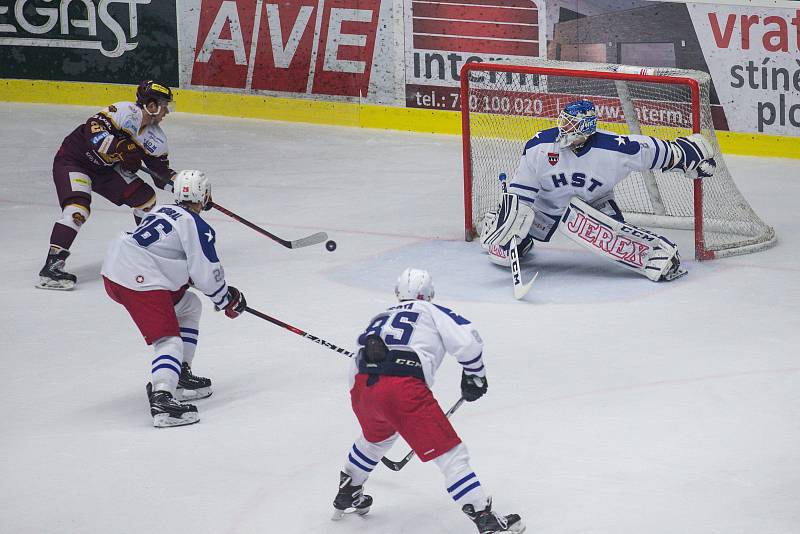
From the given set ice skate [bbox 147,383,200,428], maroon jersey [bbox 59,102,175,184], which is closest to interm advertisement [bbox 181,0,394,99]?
maroon jersey [bbox 59,102,175,184]

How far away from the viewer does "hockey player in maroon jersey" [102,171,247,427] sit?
16.6ft

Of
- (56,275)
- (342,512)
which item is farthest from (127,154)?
(342,512)

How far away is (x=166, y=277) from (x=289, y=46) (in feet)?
19.6

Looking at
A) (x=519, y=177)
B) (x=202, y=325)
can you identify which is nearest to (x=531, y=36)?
(x=519, y=177)

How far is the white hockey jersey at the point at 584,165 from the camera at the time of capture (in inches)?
268

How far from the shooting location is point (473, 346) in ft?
13.1

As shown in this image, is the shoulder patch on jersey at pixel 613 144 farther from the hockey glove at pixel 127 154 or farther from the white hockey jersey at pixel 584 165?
the hockey glove at pixel 127 154

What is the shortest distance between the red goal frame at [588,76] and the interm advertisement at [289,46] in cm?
275

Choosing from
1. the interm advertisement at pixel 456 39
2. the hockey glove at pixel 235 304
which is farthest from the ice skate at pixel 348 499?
the interm advertisement at pixel 456 39

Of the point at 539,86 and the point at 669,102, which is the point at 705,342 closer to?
the point at 669,102

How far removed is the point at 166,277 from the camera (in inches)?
202

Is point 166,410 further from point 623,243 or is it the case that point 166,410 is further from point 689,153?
point 689,153

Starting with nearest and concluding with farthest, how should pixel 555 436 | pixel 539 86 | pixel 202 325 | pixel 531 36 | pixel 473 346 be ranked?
pixel 473 346 < pixel 555 436 < pixel 202 325 < pixel 539 86 < pixel 531 36

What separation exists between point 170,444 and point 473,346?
54.1 inches
